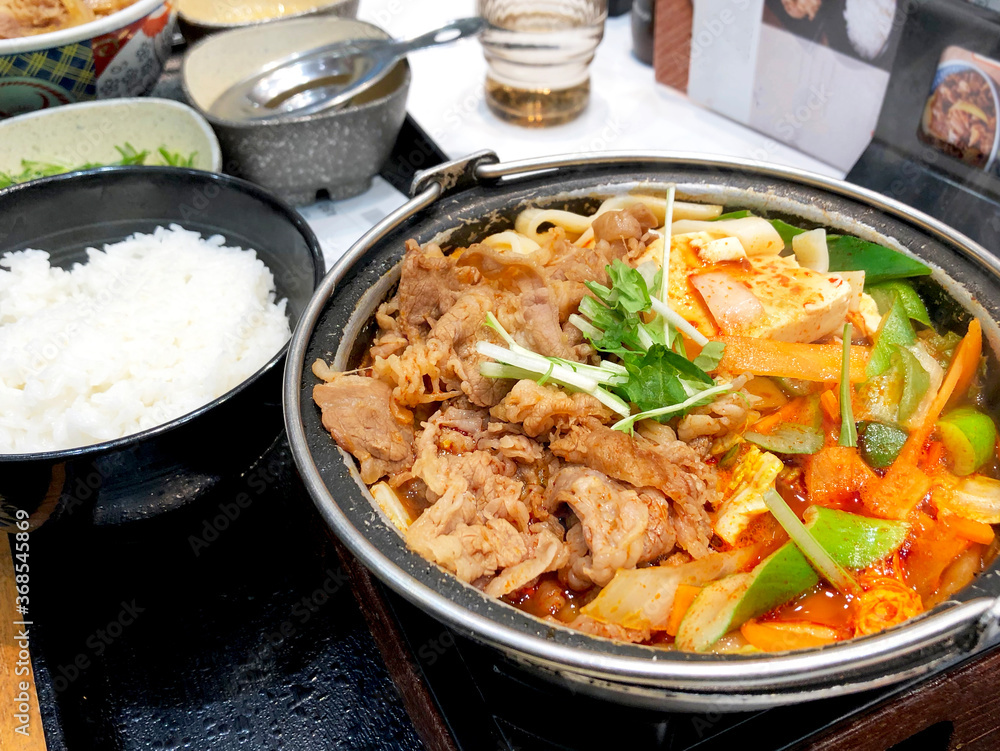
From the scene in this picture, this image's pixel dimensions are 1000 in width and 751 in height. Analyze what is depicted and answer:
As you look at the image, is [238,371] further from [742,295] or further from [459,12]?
[459,12]

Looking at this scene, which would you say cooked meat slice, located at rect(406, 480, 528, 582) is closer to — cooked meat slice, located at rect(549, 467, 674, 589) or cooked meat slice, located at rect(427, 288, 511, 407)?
cooked meat slice, located at rect(549, 467, 674, 589)

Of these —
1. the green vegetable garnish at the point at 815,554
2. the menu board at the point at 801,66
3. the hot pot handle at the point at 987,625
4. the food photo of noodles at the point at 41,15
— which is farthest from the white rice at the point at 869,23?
the food photo of noodles at the point at 41,15

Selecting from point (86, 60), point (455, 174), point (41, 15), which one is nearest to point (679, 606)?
point (455, 174)

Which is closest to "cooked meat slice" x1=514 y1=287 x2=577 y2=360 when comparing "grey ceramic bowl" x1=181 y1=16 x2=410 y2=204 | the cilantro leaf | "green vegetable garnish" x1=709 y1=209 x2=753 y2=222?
the cilantro leaf

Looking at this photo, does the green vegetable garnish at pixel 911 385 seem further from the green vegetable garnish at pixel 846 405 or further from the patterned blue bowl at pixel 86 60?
the patterned blue bowl at pixel 86 60

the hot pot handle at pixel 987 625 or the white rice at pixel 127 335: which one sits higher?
the hot pot handle at pixel 987 625

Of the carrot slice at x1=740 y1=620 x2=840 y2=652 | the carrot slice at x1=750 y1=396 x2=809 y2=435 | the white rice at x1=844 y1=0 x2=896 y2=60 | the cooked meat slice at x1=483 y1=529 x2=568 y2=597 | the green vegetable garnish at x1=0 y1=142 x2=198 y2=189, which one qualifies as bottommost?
the carrot slice at x1=740 y1=620 x2=840 y2=652

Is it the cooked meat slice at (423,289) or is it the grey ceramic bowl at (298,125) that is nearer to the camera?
the cooked meat slice at (423,289)
